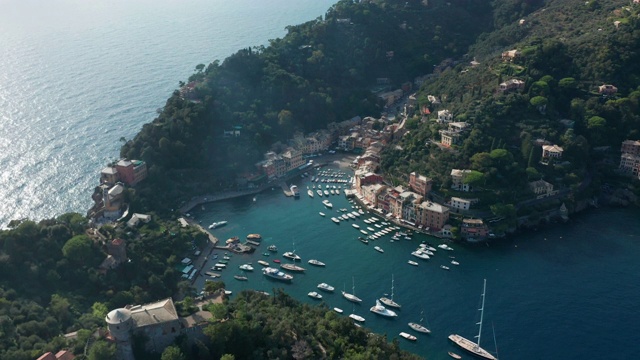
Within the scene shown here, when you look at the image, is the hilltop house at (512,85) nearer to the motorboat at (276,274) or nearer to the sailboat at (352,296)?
the sailboat at (352,296)

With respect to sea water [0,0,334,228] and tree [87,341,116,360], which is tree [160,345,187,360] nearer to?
tree [87,341,116,360]

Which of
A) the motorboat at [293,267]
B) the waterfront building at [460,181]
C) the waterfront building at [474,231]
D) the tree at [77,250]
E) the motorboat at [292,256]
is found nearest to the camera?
the tree at [77,250]

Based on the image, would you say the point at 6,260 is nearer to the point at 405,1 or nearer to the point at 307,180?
the point at 307,180

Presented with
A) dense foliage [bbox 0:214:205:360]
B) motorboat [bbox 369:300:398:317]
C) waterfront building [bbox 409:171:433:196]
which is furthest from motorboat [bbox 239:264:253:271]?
waterfront building [bbox 409:171:433:196]

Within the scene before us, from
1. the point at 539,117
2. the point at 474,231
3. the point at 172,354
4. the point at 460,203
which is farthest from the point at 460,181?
the point at 172,354

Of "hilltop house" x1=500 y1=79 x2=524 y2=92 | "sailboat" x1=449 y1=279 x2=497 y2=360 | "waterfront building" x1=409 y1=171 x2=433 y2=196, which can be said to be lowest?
"sailboat" x1=449 y1=279 x2=497 y2=360

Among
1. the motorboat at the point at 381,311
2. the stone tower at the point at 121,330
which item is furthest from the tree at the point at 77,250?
the motorboat at the point at 381,311

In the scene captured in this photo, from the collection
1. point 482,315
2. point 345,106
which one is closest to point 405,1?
point 345,106
